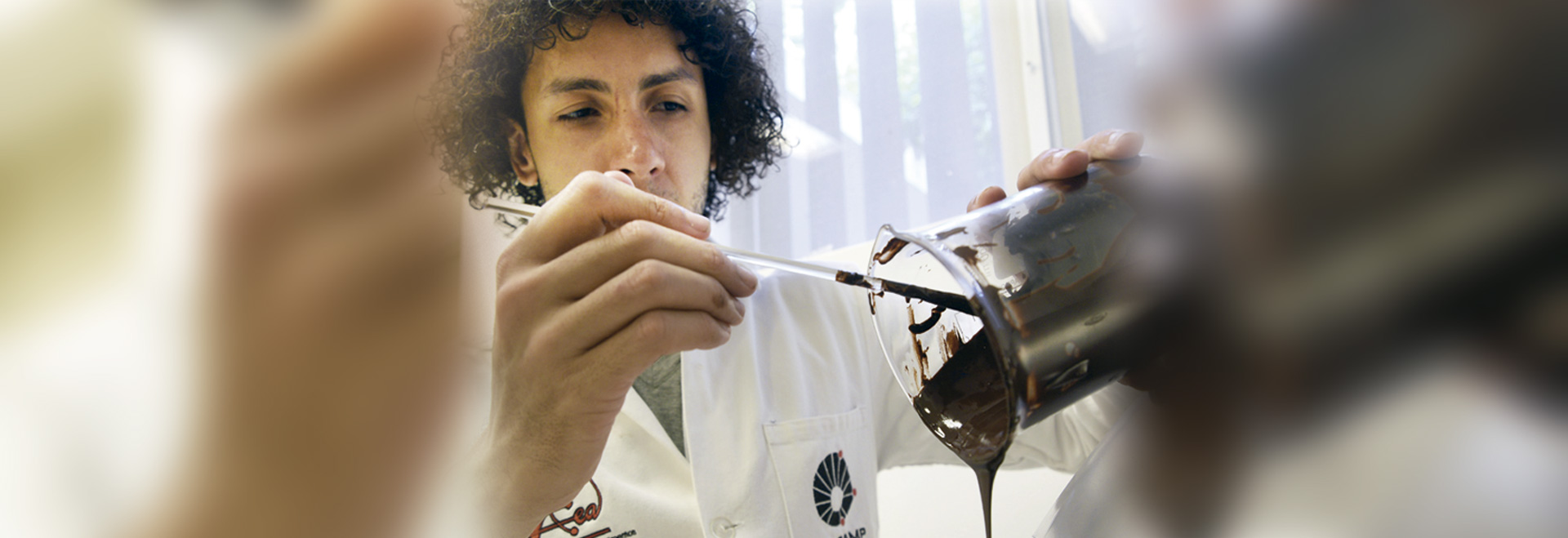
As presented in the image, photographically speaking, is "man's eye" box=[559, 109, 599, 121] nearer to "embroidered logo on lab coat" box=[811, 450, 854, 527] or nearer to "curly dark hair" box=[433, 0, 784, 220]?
"curly dark hair" box=[433, 0, 784, 220]

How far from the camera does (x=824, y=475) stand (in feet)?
2.68

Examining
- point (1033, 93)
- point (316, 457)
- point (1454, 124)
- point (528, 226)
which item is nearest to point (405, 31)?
point (316, 457)

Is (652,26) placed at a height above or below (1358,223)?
above

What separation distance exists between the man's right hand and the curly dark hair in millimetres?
386

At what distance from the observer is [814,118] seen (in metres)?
1.23

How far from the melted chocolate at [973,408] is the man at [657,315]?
0.06 metres

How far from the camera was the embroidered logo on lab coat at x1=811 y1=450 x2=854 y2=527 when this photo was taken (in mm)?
805

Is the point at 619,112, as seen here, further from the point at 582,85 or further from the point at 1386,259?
the point at 1386,259

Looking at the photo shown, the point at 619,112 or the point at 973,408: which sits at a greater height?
the point at 619,112

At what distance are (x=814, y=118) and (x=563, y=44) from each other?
445mm

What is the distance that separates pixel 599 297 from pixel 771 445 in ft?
1.28

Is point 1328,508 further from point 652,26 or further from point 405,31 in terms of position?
point 652,26

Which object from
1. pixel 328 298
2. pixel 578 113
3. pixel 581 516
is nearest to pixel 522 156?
pixel 578 113

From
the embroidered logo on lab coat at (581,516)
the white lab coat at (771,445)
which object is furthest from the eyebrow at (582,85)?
the embroidered logo on lab coat at (581,516)
